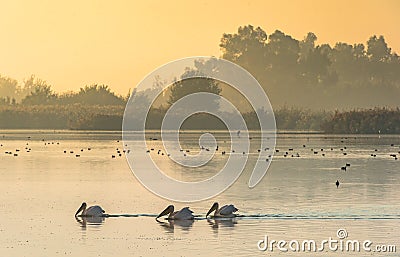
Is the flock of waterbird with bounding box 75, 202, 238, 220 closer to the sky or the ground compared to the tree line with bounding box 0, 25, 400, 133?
closer to the ground

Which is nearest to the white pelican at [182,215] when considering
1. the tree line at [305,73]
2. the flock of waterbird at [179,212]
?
the flock of waterbird at [179,212]

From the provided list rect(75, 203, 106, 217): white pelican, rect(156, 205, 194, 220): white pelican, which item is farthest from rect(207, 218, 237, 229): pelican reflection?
rect(75, 203, 106, 217): white pelican

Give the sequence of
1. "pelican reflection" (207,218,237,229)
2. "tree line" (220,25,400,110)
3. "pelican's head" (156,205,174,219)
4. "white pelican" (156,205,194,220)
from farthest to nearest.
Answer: "tree line" (220,25,400,110)
"pelican's head" (156,205,174,219)
"white pelican" (156,205,194,220)
"pelican reflection" (207,218,237,229)

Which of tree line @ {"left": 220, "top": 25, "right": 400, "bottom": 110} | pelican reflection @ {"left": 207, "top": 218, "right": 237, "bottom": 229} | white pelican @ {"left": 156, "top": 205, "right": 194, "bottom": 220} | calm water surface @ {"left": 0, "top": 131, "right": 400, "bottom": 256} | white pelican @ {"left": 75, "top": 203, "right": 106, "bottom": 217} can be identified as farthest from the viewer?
tree line @ {"left": 220, "top": 25, "right": 400, "bottom": 110}

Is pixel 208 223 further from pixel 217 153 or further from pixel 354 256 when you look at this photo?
pixel 217 153

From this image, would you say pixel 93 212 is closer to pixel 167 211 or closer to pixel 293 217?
pixel 167 211

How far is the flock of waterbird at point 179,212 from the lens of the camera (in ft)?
63.5

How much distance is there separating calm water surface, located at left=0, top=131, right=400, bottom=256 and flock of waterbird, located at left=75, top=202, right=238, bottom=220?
0.23 meters

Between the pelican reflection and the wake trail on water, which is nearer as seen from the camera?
the pelican reflection

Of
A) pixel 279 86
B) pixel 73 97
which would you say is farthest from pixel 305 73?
pixel 73 97

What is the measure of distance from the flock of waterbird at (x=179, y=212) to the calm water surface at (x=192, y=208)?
0.75 feet

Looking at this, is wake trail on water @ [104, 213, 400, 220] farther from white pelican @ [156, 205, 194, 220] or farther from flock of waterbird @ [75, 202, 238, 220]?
white pelican @ [156, 205, 194, 220]

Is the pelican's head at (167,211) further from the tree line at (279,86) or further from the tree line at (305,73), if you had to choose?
the tree line at (305,73)

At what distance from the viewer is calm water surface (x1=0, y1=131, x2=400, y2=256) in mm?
16297
